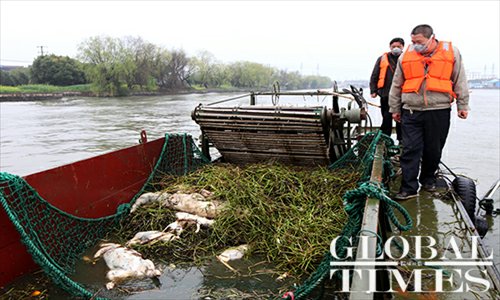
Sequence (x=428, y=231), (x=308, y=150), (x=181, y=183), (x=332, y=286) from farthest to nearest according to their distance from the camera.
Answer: (x=308, y=150)
(x=181, y=183)
(x=428, y=231)
(x=332, y=286)

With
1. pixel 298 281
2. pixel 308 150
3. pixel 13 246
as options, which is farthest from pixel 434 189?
pixel 13 246

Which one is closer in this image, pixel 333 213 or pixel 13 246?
pixel 13 246

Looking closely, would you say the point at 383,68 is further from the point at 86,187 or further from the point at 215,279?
the point at 86,187

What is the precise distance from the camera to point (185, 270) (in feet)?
10.9

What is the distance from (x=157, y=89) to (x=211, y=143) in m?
60.0

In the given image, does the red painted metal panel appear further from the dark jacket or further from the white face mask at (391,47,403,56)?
the white face mask at (391,47,403,56)

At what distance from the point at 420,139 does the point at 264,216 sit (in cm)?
170

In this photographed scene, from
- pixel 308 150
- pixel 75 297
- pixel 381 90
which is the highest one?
pixel 381 90

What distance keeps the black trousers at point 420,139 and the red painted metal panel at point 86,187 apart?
293cm

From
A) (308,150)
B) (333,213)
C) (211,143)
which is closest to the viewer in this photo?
(333,213)

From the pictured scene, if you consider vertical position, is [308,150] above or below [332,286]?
above

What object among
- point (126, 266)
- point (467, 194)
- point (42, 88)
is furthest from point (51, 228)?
point (42, 88)

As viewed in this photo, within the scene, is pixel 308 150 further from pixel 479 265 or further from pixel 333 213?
pixel 479 265

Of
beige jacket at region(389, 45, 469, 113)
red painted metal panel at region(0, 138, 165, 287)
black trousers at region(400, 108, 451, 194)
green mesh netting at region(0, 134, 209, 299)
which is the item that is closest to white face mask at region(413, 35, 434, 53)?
beige jacket at region(389, 45, 469, 113)
